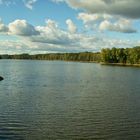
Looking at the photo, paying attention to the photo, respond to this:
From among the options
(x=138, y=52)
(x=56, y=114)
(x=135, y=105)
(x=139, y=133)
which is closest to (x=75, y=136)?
(x=139, y=133)

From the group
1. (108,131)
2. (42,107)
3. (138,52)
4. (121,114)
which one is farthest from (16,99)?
(138,52)

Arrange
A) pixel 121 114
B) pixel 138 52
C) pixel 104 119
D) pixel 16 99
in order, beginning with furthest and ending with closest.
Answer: pixel 138 52, pixel 16 99, pixel 121 114, pixel 104 119

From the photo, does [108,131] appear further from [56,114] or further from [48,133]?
[56,114]

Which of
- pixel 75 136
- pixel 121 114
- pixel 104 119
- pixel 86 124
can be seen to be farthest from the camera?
pixel 121 114

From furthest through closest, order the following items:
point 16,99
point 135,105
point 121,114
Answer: point 16,99, point 135,105, point 121,114

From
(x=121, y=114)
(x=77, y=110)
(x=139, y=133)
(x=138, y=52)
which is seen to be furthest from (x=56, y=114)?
(x=138, y=52)

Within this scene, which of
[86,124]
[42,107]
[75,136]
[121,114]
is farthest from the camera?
[42,107]

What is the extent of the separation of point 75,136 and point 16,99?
1976 centimetres

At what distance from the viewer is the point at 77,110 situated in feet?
121

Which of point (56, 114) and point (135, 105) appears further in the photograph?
point (135, 105)

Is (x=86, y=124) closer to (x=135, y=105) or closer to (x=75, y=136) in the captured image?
(x=75, y=136)

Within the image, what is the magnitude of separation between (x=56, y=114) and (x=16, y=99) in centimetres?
1151

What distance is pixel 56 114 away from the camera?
113ft

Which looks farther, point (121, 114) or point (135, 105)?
point (135, 105)
